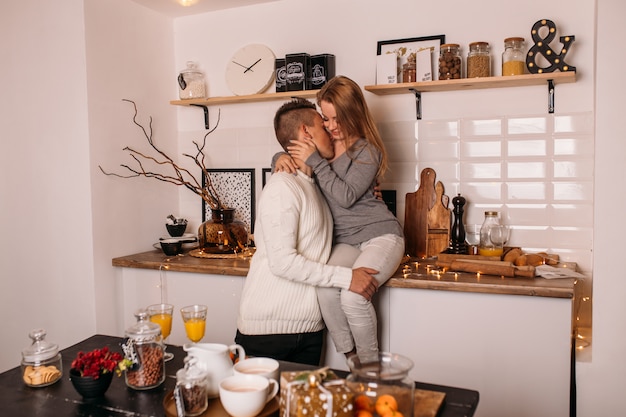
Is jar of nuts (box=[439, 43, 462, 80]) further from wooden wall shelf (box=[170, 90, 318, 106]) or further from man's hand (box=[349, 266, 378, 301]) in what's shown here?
man's hand (box=[349, 266, 378, 301])

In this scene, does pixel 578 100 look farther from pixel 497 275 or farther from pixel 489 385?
pixel 489 385

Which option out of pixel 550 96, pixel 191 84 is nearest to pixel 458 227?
pixel 550 96

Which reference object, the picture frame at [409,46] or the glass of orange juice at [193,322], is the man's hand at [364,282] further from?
the picture frame at [409,46]

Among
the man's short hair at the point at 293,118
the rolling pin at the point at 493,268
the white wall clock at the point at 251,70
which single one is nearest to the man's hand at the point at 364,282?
the rolling pin at the point at 493,268

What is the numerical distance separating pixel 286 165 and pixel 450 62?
978mm

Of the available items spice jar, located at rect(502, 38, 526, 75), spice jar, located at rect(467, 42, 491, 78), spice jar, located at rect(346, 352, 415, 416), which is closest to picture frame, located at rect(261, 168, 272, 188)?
spice jar, located at rect(467, 42, 491, 78)

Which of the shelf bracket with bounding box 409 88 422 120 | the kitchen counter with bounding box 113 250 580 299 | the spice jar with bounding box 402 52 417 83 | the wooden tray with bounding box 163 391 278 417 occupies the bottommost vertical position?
the wooden tray with bounding box 163 391 278 417

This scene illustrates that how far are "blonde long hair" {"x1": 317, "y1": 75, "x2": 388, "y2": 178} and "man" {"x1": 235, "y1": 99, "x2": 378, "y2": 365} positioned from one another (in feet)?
0.97

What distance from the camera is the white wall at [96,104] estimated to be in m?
2.80

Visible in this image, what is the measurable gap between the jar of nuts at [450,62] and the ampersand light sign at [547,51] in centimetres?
31

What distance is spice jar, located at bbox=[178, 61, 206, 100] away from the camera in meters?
3.31

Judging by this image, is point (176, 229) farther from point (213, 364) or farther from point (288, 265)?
point (213, 364)

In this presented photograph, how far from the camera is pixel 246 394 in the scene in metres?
1.26

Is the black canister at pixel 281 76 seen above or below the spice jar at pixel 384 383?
above
